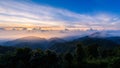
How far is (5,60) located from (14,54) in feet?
16.5

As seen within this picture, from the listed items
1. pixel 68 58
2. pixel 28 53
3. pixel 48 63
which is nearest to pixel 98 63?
pixel 68 58

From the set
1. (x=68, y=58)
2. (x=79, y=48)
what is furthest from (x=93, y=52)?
(x=68, y=58)

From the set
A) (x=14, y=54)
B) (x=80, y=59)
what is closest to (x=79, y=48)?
(x=80, y=59)

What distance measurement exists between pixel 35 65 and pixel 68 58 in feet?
44.0

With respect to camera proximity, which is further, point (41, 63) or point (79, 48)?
point (79, 48)

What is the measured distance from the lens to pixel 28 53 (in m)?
101

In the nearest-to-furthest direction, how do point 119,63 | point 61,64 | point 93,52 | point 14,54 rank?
point 119,63
point 61,64
point 14,54
point 93,52

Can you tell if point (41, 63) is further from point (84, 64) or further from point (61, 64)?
point (84, 64)

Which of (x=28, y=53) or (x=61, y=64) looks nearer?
(x=61, y=64)

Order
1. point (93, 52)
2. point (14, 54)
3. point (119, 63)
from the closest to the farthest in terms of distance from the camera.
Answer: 1. point (119, 63)
2. point (14, 54)
3. point (93, 52)

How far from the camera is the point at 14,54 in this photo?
98.7m

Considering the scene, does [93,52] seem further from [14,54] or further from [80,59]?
[14,54]

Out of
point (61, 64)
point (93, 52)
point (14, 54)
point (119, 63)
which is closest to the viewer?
point (119, 63)

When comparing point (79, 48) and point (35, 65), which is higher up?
point (79, 48)
